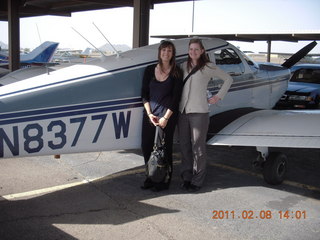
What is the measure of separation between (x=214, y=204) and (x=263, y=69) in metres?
3.08

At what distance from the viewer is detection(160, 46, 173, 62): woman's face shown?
4.02 meters

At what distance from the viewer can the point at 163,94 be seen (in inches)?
161

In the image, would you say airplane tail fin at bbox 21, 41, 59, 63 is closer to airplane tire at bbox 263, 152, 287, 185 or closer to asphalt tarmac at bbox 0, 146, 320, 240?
asphalt tarmac at bbox 0, 146, 320, 240

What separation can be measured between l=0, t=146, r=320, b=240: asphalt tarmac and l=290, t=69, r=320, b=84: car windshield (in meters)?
5.62

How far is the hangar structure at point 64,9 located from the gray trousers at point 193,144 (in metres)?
3.09

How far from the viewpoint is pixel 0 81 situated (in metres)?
6.68

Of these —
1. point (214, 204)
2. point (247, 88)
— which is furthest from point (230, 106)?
point (214, 204)

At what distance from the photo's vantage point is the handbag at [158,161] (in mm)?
4004

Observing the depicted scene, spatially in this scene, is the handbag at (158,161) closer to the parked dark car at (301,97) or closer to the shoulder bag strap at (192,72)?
the shoulder bag strap at (192,72)

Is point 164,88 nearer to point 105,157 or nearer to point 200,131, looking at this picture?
point 200,131

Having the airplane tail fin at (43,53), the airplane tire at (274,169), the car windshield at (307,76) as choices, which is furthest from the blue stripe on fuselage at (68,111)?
the airplane tail fin at (43,53)

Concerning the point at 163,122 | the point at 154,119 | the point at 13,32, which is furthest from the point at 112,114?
the point at 13,32

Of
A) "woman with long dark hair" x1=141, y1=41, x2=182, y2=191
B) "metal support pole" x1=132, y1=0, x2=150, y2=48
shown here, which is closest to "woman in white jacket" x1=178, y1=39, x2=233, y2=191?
"woman with long dark hair" x1=141, y1=41, x2=182, y2=191
